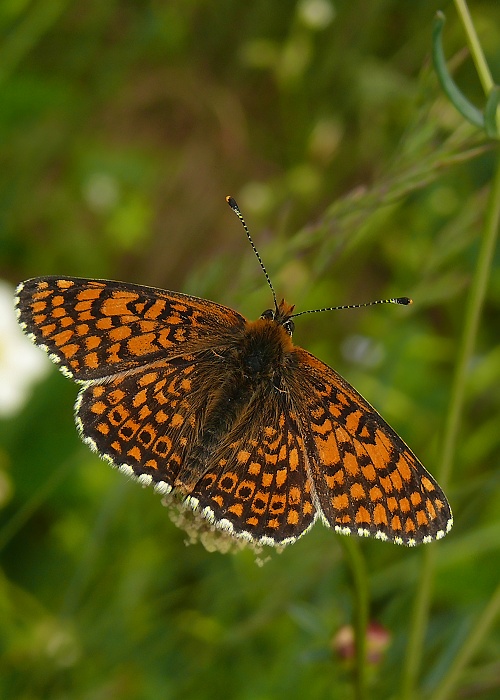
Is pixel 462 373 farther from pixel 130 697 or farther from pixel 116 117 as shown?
pixel 116 117

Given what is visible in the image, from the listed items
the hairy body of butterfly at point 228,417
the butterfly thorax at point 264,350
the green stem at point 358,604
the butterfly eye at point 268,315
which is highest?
the butterfly eye at point 268,315

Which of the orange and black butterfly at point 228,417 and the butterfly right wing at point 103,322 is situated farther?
the butterfly right wing at point 103,322

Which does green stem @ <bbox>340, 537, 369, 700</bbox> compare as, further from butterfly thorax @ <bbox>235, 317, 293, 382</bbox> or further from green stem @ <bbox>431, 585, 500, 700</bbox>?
butterfly thorax @ <bbox>235, 317, 293, 382</bbox>

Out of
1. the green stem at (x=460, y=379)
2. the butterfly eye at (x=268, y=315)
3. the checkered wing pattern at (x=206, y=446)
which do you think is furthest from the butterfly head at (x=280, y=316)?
the green stem at (x=460, y=379)

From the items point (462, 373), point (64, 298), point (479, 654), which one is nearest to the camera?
point (462, 373)

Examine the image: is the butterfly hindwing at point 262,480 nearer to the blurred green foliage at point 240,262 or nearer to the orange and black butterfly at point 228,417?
the orange and black butterfly at point 228,417

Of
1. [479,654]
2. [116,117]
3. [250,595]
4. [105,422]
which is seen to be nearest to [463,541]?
[479,654]

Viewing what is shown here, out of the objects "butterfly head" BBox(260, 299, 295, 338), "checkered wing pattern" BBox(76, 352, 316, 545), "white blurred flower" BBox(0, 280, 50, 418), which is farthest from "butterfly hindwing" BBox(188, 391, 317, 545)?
"white blurred flower" BBox(0, 280, 50, 418)
